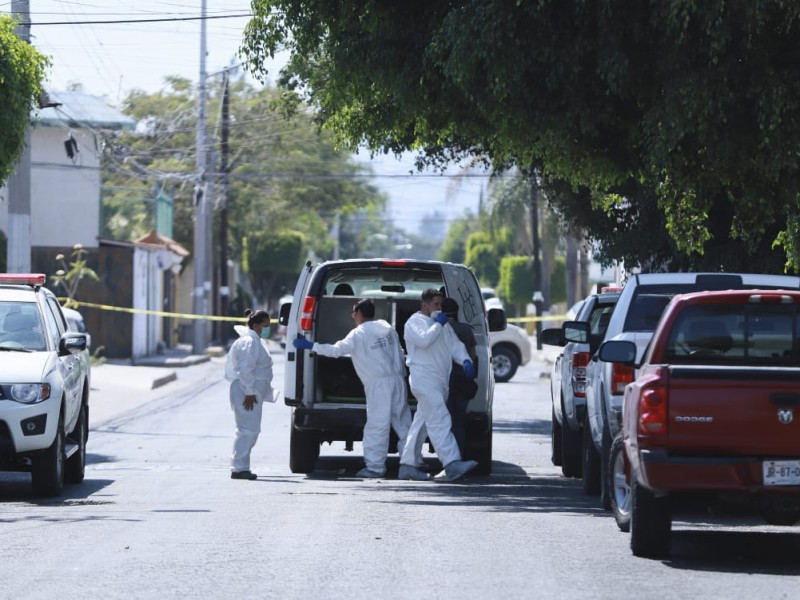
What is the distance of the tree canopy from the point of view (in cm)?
1289

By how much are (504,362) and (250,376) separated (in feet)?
67.5

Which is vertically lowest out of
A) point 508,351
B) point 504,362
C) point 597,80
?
point 504,362

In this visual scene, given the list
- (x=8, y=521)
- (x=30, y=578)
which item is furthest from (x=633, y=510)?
(x=8, y=521)

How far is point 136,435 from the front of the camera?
74.3ft

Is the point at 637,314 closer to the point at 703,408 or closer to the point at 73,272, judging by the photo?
the point at 703,408

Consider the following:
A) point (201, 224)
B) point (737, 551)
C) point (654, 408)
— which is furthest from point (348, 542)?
point (201, 224)

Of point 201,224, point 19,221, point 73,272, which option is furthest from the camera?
point 201,224

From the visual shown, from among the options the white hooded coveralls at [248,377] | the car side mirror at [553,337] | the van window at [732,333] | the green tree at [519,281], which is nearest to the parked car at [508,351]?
the car side mirror at [553,337]

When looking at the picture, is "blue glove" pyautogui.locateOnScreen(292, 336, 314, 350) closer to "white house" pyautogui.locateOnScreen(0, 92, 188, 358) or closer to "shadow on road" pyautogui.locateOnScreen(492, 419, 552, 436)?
"shadow on road" pyautogui.locateOnScreen(492, 419, 552, 436)

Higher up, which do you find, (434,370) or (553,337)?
(553,337)

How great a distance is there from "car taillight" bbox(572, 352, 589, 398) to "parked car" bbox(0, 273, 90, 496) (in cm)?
469

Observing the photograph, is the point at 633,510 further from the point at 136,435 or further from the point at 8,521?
the point at 136,435

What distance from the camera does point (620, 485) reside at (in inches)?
432

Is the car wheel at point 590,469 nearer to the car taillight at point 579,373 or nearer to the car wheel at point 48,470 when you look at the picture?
the car taillight at point 579,373
